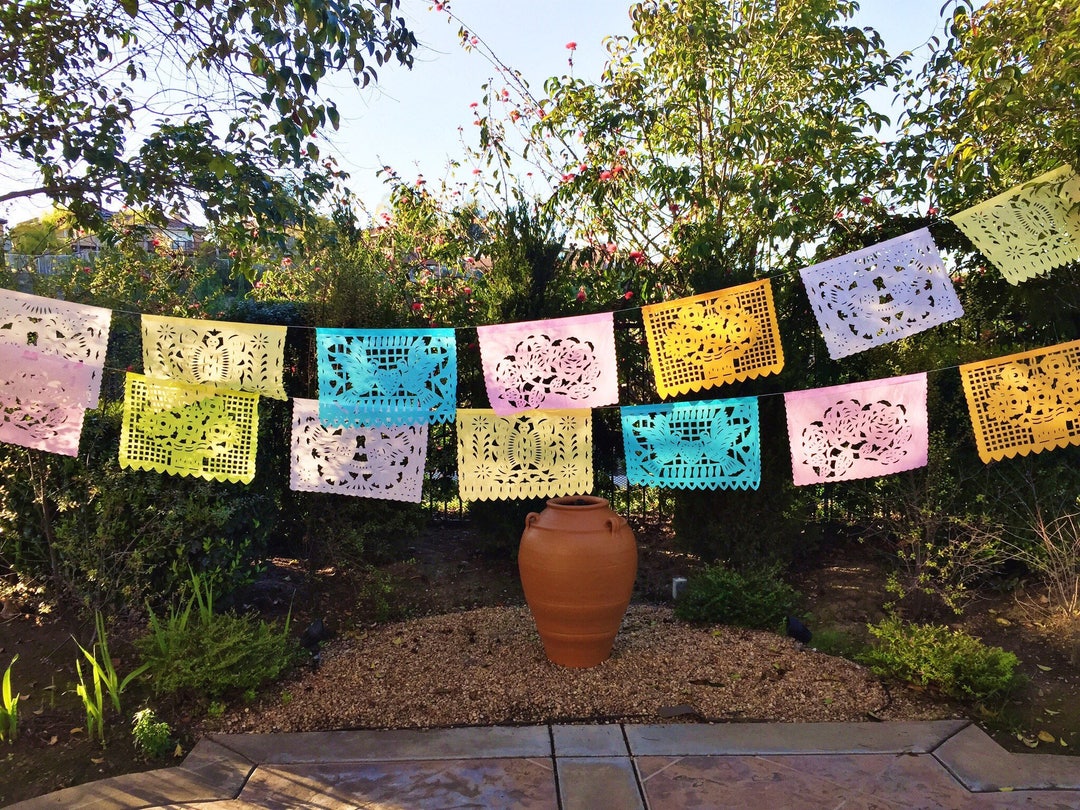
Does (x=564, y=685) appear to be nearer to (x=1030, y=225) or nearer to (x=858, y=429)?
(x=858, y=429)

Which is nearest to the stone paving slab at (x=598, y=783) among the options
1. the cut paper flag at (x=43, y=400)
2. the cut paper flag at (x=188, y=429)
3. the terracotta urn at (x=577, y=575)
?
the terracotta urn at (x=577, y=575)

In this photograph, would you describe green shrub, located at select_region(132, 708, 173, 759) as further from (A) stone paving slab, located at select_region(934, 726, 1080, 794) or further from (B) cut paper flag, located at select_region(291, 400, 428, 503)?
(A) stone paving slab, located at select_region(934, 726, 1080, 794)

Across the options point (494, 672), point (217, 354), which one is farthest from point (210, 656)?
point (217, 354)

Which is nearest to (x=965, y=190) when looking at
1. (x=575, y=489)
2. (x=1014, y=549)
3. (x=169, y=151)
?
(x=1014, y=549)

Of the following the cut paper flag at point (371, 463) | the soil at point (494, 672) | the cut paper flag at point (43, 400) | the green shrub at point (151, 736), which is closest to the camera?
the green shrub at point (151, 736)

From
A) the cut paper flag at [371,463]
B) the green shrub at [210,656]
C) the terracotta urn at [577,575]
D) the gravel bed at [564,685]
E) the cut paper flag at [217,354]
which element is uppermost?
the cut paper flag at [217,354]

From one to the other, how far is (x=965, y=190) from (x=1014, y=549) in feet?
7.33

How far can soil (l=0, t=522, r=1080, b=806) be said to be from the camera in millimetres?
3400

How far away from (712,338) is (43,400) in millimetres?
3310

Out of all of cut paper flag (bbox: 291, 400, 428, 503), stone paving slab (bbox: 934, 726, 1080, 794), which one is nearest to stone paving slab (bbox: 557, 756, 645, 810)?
stone paving slab (bbox: 934, 726, 1080, 794)

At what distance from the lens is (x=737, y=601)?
4.61m

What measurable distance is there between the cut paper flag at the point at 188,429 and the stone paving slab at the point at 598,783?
214 centimetres

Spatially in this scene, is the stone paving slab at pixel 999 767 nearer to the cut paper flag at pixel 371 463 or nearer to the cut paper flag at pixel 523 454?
the cut paper flag at pixel 523 454

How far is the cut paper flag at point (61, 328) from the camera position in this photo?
148 inches
